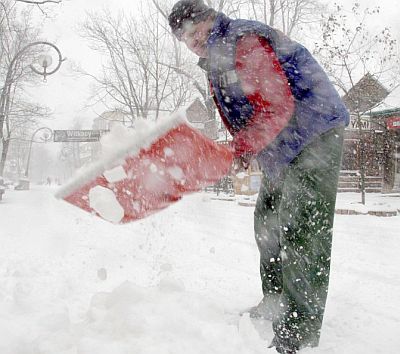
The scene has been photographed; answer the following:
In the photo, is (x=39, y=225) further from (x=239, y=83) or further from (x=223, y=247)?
(x=239, y=83)

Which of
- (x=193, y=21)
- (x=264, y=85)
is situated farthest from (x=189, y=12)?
(x=264, y=85)

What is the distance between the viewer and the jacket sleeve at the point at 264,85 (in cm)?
167

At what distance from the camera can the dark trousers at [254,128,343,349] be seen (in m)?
1.67

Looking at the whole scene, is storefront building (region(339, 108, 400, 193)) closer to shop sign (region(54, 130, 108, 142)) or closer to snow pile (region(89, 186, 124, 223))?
shop sign (region(54, 130, 108, 142))

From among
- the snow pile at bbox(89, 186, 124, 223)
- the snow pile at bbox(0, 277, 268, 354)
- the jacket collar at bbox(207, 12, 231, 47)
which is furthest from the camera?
the snow pile at bbox(89, 186, 124, 223)

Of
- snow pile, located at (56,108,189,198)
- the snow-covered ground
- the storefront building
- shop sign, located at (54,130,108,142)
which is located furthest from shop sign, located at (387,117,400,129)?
snow pile, located at (56,108,189,198)

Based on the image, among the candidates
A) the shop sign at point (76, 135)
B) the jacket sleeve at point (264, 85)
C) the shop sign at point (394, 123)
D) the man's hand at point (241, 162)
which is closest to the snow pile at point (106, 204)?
the man's hand at point (241, 162)

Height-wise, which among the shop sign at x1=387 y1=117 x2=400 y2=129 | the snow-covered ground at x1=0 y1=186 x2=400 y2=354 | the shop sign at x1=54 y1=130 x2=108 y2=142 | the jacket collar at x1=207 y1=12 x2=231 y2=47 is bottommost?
the snow-covered ground at x1=0 y1=186 x2=400 y2=354

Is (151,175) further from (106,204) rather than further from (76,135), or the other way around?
(76,135)

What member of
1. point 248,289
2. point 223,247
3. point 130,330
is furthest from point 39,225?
point 130,330

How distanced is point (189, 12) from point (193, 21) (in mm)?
47

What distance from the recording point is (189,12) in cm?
186

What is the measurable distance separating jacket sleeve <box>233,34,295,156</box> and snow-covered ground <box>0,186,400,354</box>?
3.15ft

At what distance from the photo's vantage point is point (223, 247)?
4430mm
